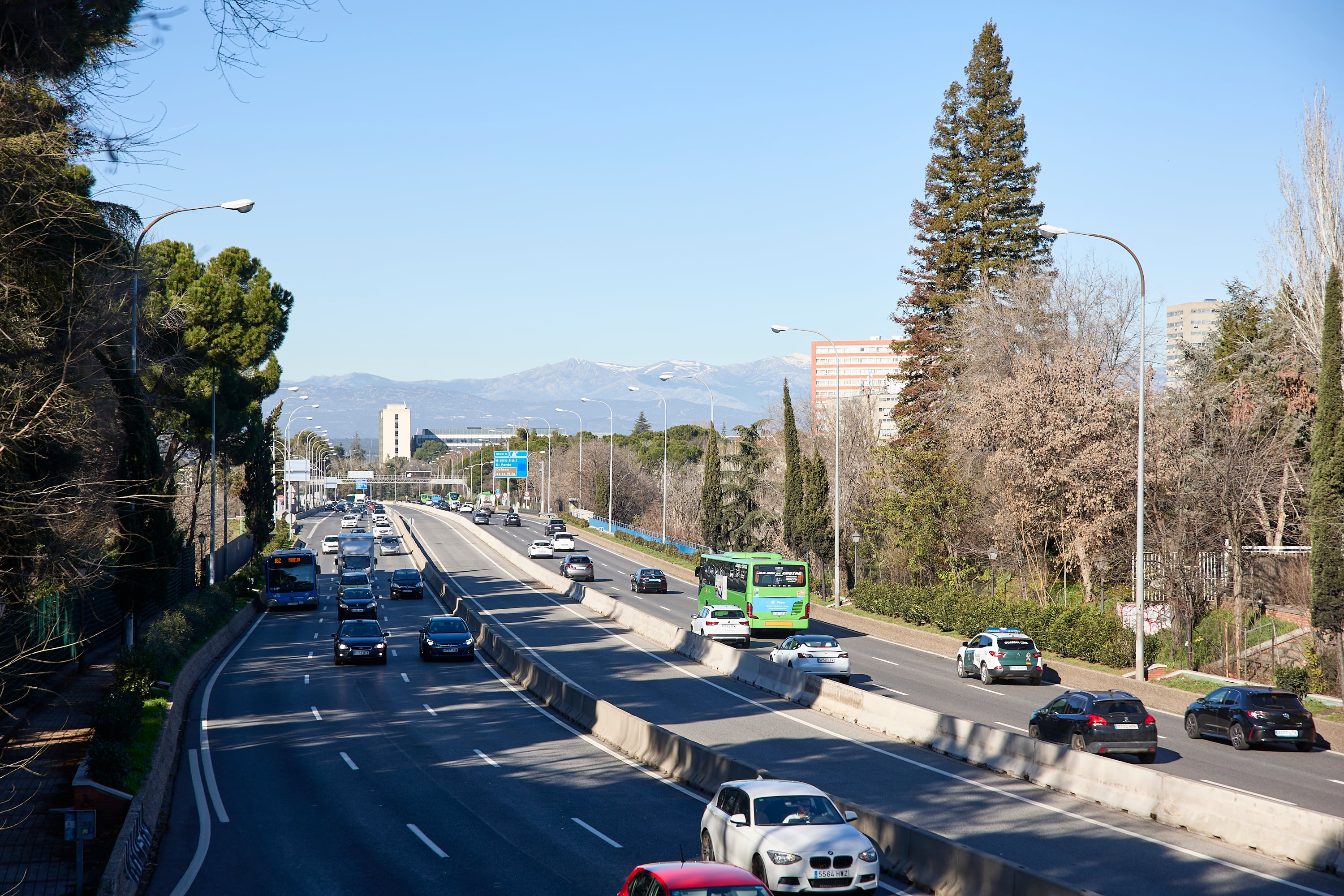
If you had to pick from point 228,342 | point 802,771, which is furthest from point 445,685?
point 228,342

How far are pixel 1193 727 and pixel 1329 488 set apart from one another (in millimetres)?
8175

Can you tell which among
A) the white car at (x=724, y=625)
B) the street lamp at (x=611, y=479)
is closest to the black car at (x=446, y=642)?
the white car at (x=724, y=625)

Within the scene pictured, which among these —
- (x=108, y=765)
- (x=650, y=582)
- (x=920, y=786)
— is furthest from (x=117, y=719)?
(x=650, y=582)

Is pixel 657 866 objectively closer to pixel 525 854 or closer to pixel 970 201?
pixel 525 854

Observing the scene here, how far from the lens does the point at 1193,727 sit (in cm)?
2597

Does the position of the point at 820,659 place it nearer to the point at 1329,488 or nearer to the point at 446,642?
the point at 446,642

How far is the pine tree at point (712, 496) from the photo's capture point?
73.5 metres

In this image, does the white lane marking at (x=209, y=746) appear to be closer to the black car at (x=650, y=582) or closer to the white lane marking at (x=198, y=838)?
the white lane marking at (x=198, y=838)

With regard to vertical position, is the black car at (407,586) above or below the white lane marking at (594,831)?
below

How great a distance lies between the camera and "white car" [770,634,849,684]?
107 ft

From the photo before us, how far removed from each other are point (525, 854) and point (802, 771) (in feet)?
24.3

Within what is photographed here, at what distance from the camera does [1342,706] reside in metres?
26.9

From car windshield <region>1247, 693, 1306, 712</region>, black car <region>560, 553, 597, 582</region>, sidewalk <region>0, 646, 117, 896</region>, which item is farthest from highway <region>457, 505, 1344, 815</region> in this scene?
sidewalk <region>0, 646, 117, 896</region>

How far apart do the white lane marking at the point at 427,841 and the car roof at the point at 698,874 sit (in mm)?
5785
